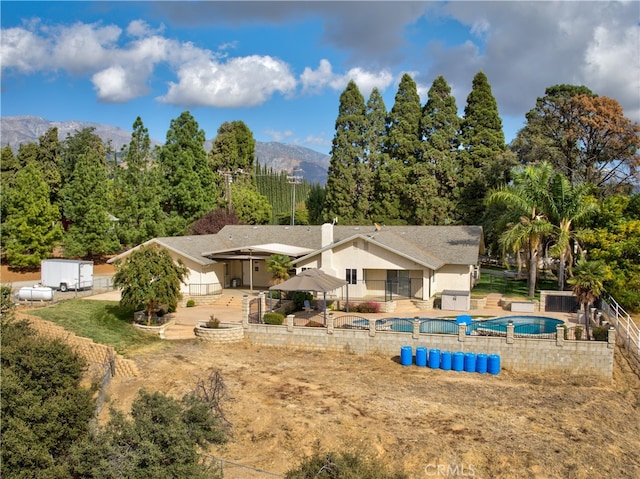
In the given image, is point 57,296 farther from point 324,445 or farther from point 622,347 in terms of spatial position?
point 622,347

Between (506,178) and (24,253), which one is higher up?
(506,178)

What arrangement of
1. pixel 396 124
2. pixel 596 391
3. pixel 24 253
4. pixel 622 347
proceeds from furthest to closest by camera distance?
pixel 396 124
pixel 24 253
pixel 622 347
pixel 596 391

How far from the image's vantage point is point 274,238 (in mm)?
44438

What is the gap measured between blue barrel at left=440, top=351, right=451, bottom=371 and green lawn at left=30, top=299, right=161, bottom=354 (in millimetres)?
13979

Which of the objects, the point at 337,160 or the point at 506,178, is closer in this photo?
the point at 506,178

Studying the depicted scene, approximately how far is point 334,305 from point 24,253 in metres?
31.2

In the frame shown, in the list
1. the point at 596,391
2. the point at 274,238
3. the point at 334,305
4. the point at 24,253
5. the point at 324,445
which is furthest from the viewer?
the point at 24,253

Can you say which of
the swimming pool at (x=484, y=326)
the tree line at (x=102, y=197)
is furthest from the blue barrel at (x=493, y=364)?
the tree line at (x=102, y=197)

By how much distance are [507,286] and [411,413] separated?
22.2 meters

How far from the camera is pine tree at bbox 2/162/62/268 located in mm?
47125

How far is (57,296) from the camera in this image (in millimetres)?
36250

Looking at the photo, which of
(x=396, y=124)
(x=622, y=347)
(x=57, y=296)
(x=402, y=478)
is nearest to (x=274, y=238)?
(x=57, y=296)

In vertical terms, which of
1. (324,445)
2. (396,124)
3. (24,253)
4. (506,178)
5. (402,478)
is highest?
(396,124)

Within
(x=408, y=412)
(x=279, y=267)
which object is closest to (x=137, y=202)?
(x=279, y=267)
